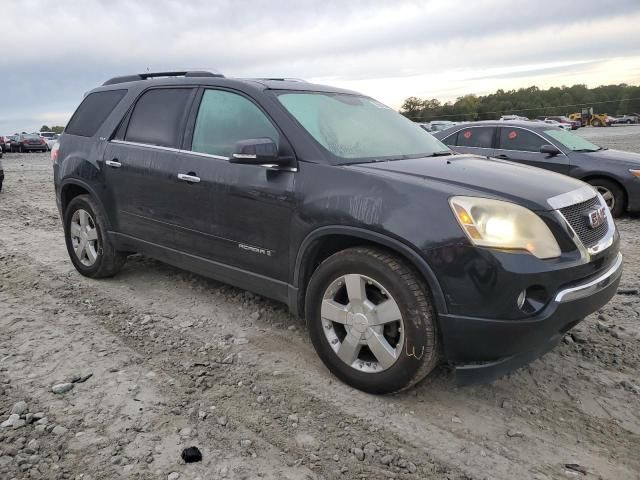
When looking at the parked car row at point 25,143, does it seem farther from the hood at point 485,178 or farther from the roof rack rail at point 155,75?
the hood at point 485,178

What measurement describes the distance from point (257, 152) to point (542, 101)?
351ft

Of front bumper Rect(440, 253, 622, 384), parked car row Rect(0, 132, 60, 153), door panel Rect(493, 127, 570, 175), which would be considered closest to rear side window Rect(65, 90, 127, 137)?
front bumper Rect(440, 253, 622, 384)

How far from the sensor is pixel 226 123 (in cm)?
381

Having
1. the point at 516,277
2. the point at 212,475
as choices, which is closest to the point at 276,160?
the point at 516,277

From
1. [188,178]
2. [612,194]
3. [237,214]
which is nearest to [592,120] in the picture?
[612,194]

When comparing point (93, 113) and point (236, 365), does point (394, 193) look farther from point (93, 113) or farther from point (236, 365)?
point (93, 113)

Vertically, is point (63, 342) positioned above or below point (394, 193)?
below

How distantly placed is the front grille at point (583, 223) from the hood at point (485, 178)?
0.11 m

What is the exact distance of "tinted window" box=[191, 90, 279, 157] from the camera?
3592mm

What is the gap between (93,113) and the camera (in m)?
5.06

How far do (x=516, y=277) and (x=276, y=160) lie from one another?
1563 millimetres

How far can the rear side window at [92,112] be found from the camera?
4.90m

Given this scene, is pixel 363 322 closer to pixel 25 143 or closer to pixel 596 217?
pixel 596 217

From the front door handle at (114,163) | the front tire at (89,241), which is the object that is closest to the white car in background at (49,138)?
the front tire at (89,241)
